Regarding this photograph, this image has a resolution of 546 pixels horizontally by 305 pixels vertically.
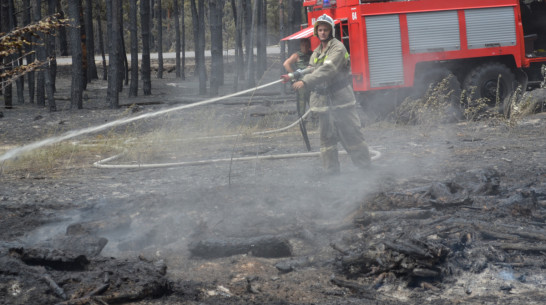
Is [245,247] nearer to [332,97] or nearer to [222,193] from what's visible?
[222,193]

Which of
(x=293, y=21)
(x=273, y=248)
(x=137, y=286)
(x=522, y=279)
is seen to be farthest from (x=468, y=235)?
(x=293, y=21)

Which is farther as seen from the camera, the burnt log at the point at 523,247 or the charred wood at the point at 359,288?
the burnt log at the point at 523,247

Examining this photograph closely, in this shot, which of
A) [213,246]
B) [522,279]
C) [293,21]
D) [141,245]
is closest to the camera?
[522,279]

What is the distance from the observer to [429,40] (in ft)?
35.1

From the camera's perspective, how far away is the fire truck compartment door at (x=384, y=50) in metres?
10.6

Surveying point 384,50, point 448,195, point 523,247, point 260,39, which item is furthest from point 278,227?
point 260,39

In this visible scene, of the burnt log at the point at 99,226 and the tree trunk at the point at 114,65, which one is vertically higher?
the tree trunk at the point at 114,65

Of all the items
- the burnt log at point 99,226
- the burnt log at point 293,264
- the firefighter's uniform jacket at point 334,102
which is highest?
the firefighter's uniform jacket at point 334,102

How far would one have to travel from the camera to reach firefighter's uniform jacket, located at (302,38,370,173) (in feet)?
20.5

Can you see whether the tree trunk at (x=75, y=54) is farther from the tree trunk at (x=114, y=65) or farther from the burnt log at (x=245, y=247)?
the burnt log at (x=245, y=247)

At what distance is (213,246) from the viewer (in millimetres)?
4426

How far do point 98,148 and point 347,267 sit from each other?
6.49m

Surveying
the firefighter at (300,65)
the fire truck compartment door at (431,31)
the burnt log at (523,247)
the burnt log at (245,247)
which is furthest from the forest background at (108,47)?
the fire truck compartment door at (431,31)

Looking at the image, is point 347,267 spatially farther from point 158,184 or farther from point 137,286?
point 158,184
